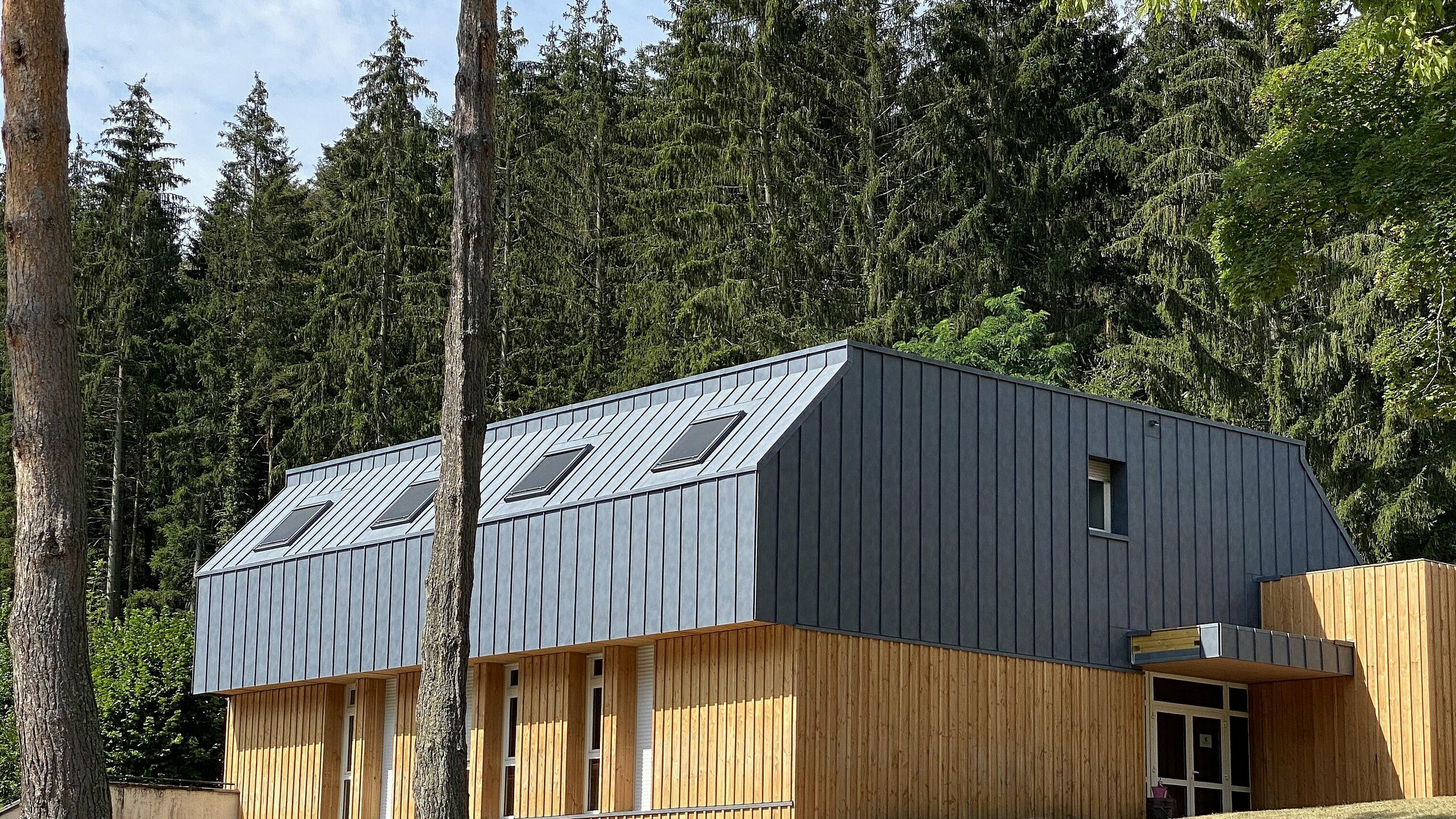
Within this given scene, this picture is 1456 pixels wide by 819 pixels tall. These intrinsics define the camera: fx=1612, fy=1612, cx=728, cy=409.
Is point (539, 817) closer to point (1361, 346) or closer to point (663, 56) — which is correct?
point (1361, 346)

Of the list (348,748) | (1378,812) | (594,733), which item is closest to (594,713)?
(594,733)

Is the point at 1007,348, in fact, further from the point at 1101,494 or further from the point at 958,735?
the point at 958,735

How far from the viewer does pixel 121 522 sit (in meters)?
38.3

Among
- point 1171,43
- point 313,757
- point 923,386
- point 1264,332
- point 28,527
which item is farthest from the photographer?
point 1171,43

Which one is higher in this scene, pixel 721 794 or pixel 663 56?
pixel 663 56

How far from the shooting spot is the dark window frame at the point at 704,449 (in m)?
16.9

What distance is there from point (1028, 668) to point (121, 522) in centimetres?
2710

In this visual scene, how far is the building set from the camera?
16047 mm

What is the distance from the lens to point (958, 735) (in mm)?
16938

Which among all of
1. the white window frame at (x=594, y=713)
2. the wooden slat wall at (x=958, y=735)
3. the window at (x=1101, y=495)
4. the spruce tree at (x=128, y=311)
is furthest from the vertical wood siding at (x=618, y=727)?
the spruce tree at (x=128, y=311)

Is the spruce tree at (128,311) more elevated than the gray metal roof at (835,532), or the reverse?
the spruce tree at (128,311)

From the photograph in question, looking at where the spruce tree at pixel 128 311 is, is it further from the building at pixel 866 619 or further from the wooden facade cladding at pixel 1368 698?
the wooden facade cladding at pixel 1368 698

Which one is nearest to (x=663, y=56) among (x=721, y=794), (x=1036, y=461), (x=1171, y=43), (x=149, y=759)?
(x=1171, y=43)

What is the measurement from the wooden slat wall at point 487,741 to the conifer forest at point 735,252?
12.5m
